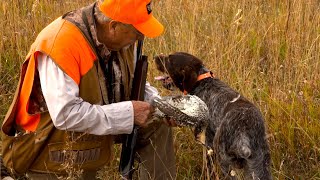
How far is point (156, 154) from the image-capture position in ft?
13.2

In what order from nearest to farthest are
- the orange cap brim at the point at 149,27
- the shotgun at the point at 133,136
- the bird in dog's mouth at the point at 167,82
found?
the orange cap brim at the point at 149,27
the shotgun at the point at 133,136
the bird in dog's mouth at the point at 167,82

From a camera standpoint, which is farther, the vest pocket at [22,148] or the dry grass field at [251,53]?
the dry grass field at [251,53]

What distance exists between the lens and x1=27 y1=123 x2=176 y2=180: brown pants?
3945 mm

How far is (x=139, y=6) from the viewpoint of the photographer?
10.6ft

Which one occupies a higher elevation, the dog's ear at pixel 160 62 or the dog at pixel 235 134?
the dog's ear at pixel 160 62

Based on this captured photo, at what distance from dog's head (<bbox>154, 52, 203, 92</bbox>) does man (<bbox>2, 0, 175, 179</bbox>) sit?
1.04 m

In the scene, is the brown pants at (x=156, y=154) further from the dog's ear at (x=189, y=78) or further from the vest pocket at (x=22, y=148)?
the vest pocket at (x=22, y=148)

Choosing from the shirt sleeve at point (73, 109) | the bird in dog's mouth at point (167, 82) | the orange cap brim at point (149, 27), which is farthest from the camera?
the bird in dog's mouth at point (167, 82)

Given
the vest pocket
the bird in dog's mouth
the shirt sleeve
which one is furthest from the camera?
the bird in dog's mouth

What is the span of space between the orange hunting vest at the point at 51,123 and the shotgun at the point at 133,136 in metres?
0.14

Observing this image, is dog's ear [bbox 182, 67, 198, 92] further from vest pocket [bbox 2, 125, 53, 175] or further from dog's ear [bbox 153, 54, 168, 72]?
vest pocket [bbox 2, 125, 53, 175]

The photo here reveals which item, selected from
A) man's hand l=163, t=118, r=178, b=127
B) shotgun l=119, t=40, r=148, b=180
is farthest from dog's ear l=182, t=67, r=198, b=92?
man's hand l=163, t=118, r=178, b=127

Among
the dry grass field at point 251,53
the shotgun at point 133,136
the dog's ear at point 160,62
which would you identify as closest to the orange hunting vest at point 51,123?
the shotgun at point 133,136

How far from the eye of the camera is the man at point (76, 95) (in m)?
3.19
